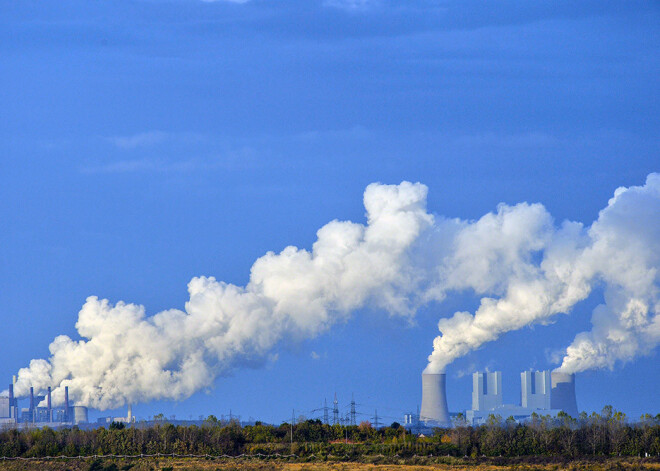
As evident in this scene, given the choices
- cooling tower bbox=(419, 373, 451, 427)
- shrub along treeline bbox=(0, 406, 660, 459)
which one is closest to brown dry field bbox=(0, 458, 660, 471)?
shrub along treeline bbox=(0, 406, 660, 459)

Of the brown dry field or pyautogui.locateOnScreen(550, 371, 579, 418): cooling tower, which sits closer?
the brown dry field

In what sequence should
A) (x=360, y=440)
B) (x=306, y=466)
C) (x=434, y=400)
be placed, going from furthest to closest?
(x=434, y=400), (x=360, y=440), (x=306, y=466)

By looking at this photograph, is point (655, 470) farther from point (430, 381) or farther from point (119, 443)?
point (430, 381)

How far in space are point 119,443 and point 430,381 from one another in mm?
86751

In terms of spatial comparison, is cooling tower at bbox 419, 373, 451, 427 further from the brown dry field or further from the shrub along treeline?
the brown dry field

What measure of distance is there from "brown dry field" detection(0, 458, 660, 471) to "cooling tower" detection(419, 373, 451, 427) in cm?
9108

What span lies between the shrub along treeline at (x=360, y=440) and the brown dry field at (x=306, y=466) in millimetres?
5205

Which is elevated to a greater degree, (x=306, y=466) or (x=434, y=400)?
(x=434, y=400)

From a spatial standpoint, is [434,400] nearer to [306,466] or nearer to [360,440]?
[360,440]

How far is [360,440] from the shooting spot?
94.4 m

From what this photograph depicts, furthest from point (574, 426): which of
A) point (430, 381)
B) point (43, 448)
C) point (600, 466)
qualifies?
point (430, 381)

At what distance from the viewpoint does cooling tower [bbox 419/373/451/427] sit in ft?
542

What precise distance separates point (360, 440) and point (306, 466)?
23567 millimetres

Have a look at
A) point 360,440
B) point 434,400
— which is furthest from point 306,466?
point 434,400
